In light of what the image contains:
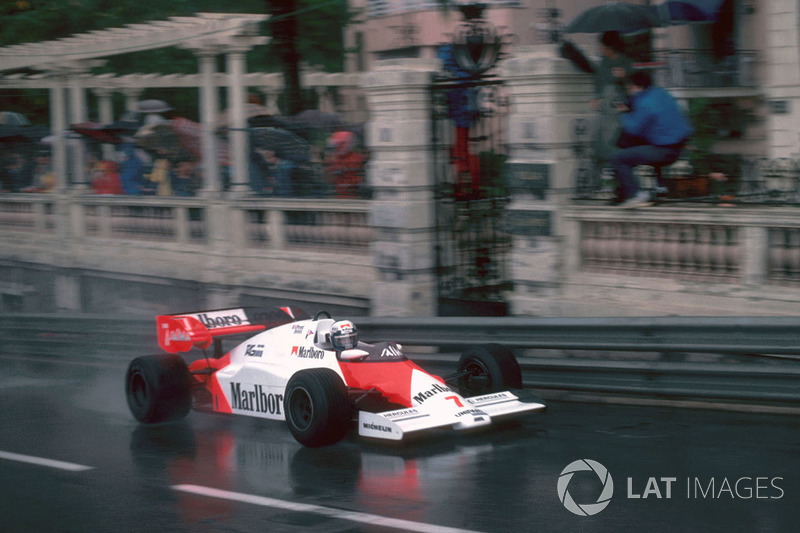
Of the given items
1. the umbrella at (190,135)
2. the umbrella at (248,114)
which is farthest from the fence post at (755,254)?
the umbrella at (190,135)

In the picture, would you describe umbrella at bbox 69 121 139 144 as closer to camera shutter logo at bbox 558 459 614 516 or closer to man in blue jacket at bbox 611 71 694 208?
man in blue jacket at bbox 611 71 694 208

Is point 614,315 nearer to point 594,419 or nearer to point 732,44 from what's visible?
point 594,419

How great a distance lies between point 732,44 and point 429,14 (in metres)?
9.07

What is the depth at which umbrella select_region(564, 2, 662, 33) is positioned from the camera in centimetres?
1089

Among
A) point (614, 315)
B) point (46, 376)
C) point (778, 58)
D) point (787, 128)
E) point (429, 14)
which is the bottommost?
point (46, 376)

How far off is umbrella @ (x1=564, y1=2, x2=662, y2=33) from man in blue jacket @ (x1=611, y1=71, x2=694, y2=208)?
61 centimetres

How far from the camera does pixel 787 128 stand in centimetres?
1664

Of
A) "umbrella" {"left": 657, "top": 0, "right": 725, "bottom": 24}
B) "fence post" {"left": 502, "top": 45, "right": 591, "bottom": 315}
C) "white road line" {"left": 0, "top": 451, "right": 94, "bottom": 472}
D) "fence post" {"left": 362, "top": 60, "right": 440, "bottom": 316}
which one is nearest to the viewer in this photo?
"white road line" {"left": 0, "top": 451, "right": 94, "bottom": 472}

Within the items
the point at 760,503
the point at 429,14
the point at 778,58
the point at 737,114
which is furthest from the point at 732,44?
the point at 760,503

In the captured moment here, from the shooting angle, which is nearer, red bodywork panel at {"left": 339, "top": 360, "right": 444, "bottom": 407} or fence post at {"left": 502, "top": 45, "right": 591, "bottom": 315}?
red bodywork panel at {"left": 339, "top": 360, "right": 444, "bottom": 407}

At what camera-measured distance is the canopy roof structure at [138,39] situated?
1497 cm

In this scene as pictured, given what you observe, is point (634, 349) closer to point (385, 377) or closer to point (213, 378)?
point (385, 377)

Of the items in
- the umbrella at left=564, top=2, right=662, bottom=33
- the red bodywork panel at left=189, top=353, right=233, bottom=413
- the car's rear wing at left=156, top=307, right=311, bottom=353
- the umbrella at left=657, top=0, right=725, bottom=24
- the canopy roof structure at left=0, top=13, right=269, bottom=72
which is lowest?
the red bodywork panel at left=189, top=353, right=233, bottom=413

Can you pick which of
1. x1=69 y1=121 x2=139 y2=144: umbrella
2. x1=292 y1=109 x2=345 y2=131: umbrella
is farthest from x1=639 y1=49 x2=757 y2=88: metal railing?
x1=69 y1=121 x2=139 y2=144: umbrella
